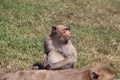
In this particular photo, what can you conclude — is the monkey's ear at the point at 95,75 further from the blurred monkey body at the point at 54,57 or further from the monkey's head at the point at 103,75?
the blurred monkey body at the point at 54,57

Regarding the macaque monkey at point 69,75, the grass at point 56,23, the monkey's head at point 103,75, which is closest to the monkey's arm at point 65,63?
the macaque monkey at point 69,75

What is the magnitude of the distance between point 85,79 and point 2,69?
410cm

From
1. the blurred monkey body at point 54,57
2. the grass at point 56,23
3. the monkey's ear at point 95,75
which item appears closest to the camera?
the monkey's ear at point 95,75

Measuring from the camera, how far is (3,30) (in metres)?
10.9

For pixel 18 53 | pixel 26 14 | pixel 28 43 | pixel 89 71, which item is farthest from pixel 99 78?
pixel 26 14

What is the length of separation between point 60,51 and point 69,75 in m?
1.50

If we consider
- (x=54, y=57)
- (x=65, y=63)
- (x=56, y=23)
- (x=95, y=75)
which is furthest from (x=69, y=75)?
(x=56, y=23)

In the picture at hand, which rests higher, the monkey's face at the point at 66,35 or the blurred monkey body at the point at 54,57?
the monkey's face at the point at 66,35

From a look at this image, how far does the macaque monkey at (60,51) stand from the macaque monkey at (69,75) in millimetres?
901

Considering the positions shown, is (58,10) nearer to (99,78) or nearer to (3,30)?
(3,30)

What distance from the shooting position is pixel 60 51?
6344 mm

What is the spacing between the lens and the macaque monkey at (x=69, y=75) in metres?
4.63

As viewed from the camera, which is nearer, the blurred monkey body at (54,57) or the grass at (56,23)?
the blurred monkey body at (54,57)

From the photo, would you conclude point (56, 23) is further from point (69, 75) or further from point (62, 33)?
point (69, 75)
